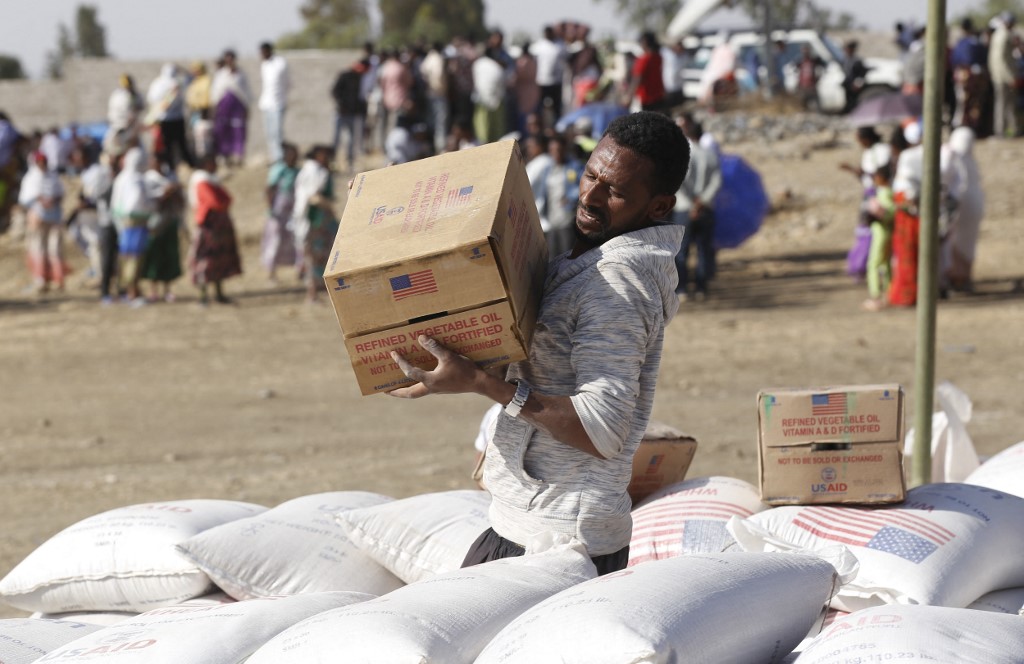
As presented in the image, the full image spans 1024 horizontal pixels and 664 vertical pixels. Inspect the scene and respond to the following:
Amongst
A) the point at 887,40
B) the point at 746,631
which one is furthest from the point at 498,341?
the point at 887,40

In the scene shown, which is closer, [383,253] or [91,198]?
[383,253]

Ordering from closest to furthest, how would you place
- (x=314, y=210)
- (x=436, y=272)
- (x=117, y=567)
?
(x=436, y=272)
(x=117, y=567)
(x=314, y=210)

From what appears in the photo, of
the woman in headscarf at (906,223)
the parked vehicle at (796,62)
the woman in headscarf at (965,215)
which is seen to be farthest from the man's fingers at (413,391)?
the parked vehicle at (796,62)

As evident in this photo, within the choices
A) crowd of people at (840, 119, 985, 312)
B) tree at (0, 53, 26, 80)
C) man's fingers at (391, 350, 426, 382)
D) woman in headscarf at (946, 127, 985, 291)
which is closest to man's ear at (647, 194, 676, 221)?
man's fingers at (391, 350, 426, 382)

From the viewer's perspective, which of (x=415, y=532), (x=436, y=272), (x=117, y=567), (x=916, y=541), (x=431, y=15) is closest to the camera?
(x=436, y=272)

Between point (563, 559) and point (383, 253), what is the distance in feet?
2.50

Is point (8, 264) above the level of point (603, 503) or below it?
below

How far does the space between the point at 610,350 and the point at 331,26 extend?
5993cm

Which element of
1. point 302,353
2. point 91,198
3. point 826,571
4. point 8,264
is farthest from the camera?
point 8,264

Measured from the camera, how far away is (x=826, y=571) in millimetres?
3051

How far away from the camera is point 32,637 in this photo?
3211mm

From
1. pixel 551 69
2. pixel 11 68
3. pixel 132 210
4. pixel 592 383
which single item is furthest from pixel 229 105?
pixel 11 68

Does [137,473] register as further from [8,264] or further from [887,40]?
[887,40]

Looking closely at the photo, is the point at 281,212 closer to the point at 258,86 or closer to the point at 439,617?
the point at 439,617
